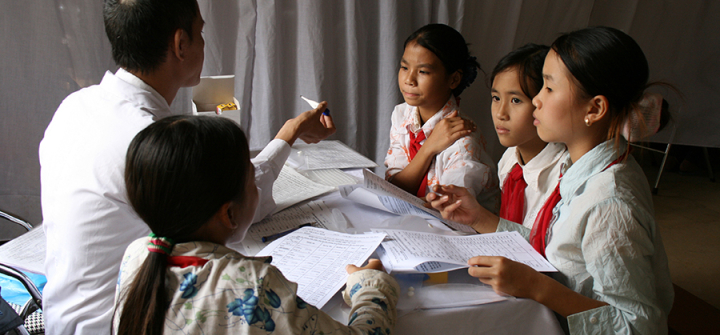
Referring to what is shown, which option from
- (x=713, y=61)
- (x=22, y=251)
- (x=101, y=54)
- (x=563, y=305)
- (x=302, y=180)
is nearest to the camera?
(x=563, y=305)

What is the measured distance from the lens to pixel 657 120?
939mm

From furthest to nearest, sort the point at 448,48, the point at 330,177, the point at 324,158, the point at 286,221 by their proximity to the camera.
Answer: the point at 324,158, the point at 448,48, the point at 330,177, the point at 286,221

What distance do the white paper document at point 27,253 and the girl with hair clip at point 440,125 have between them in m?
1.11

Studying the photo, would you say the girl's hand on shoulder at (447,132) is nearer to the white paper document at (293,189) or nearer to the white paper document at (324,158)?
the white paper document at (324,158)

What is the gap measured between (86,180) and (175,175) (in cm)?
40

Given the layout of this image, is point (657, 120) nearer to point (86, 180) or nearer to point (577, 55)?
point (577, 55)

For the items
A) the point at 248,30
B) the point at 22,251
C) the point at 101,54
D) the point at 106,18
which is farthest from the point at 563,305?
the point at 101,54

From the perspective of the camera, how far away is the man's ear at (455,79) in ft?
5.50

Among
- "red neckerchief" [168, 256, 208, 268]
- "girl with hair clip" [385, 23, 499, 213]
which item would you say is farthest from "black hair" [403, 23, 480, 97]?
"red neckerchief" [168, 256, 208, 268]

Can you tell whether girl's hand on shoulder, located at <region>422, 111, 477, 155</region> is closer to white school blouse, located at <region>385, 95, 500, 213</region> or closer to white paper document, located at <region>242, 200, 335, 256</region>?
white school blouse, located at <region>385, 95, 500, 213</region>

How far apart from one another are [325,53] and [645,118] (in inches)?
70.4

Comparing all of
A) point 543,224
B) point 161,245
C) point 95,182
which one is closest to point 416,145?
point 543,224

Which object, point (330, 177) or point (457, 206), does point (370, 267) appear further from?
point (330, 177)

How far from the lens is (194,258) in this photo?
621 mm
